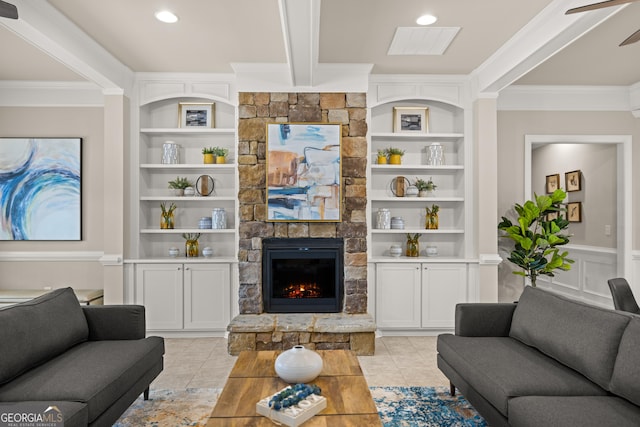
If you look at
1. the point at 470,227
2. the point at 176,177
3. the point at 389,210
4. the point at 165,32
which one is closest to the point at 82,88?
the point at 176,177

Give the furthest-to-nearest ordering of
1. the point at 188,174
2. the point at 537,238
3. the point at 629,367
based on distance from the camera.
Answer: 1. the point at 188,174
2. the point at 537,238
3. the point at 629,367

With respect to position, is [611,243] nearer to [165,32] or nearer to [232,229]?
[232,229]

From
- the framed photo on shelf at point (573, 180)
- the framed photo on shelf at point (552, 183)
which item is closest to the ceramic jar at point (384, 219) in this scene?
the framed photo on shelf at point (573, 180)

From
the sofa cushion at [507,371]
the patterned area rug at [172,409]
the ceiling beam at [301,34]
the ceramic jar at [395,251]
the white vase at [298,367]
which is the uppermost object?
the ceiling beam at [301,34]

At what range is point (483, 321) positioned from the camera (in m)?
3.04

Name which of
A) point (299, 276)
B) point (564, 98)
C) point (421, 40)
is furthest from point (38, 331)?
point (564, 98)

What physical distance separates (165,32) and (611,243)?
5642 mm

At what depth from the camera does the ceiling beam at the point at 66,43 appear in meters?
2.89

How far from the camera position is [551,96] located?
4.95 m

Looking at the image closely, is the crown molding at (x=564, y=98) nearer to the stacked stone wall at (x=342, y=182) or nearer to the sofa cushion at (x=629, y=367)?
the stacked stone wall at (x=342, y=182)

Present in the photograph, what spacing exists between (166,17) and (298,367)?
8.99 feet

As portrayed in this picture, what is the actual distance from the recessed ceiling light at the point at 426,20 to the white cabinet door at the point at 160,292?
3245 millimetres

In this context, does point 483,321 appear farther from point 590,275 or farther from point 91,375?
point 590,275

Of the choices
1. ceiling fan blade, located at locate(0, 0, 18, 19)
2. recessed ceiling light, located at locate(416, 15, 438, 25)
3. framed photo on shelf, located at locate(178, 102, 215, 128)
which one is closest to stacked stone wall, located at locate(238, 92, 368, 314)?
framed photo on shelf, located at locate(178, 102, 215, 128)
